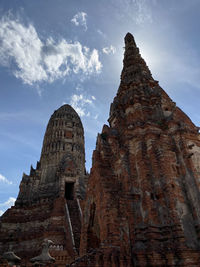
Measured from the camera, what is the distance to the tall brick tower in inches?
764

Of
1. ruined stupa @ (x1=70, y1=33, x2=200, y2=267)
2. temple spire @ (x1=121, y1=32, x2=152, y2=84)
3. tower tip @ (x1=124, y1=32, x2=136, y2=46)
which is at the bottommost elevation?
ruined stupa @ (x1=70, y1=33, x2=200, y2=267)

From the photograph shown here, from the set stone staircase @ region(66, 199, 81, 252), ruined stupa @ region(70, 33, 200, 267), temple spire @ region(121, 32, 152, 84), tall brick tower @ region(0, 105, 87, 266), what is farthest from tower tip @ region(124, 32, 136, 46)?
stone staircase @ region(66, 199, 81, 252)

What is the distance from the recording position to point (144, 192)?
8.55 m

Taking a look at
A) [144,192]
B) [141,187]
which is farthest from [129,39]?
[144,192]

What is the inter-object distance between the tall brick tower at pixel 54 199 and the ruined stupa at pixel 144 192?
29.4 ft

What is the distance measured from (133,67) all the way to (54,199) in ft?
59.7

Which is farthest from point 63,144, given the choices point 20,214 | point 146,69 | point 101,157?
point 101,157

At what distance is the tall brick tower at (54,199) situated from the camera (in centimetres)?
1940

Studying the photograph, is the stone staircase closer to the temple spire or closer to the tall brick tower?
the tall brick tower

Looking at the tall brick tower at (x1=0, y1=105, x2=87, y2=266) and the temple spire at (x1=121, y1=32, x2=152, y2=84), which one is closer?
the temple spire at (x1=121, y1=32, x2=152, y2=84)

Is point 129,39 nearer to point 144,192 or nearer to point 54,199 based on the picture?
point 144,192

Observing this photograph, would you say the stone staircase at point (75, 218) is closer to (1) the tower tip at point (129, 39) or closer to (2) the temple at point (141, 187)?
(2) the temple at point (141, 187)

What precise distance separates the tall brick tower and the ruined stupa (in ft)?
29.4

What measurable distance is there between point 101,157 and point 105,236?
4.31 meters
